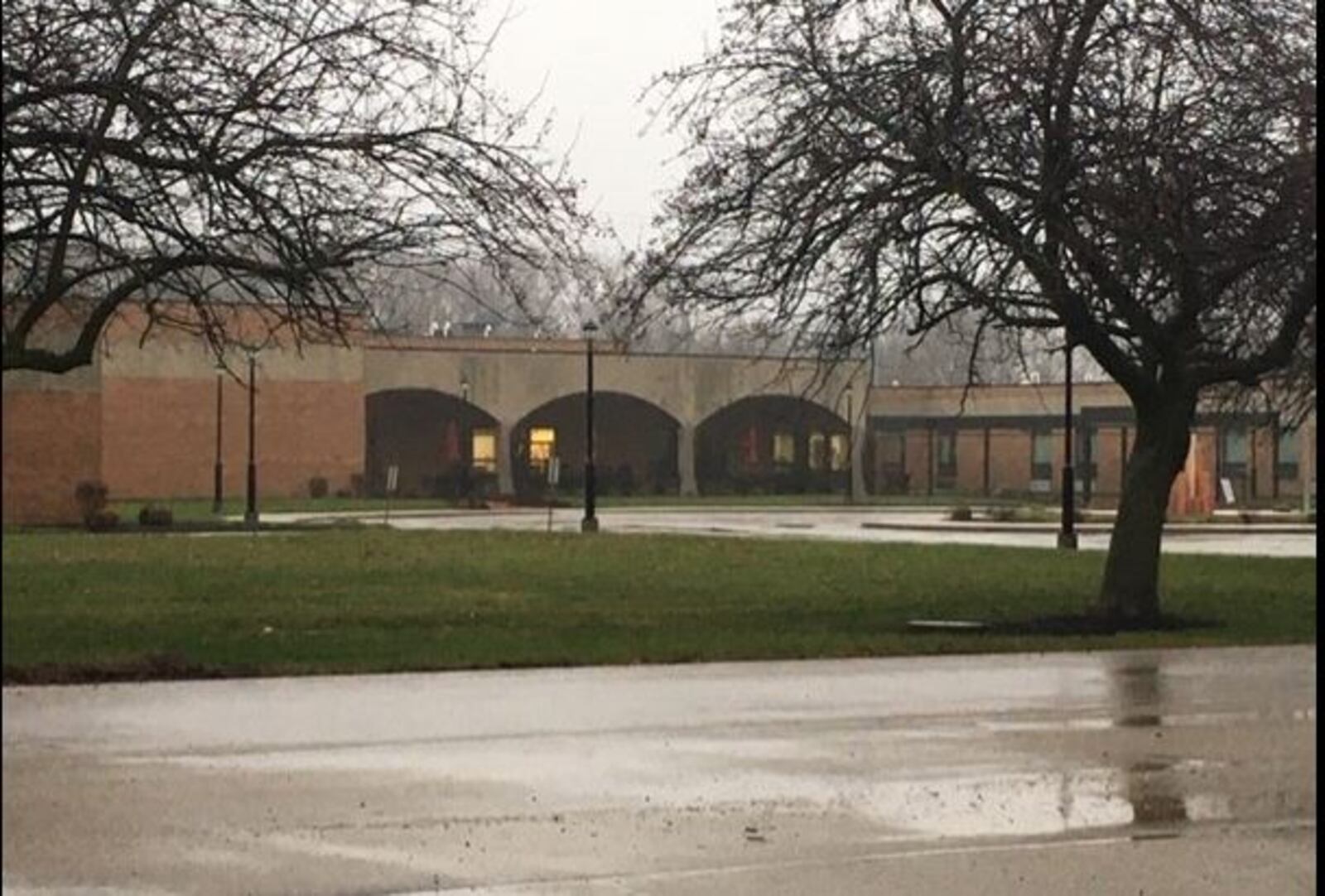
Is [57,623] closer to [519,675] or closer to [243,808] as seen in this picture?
[519,675]

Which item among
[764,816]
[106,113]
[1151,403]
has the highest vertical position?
[106,113]

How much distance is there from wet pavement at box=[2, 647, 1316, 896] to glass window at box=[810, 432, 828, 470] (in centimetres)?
7070

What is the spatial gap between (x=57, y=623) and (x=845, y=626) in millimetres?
7564

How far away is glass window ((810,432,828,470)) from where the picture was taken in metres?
88.4

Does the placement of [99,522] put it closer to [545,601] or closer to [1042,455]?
[545,601]

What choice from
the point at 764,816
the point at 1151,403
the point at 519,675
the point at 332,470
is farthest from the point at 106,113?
the point at 332,470

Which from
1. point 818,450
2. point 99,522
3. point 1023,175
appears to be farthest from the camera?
point 818,450

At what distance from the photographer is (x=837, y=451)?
89562 millimetres

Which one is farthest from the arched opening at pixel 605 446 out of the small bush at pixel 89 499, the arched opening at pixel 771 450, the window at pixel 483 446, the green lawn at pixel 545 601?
the green lawn at pixel 545 601

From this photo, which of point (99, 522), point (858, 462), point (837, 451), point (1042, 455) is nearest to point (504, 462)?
point (858, 462)

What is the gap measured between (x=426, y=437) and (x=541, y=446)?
14.3 feet

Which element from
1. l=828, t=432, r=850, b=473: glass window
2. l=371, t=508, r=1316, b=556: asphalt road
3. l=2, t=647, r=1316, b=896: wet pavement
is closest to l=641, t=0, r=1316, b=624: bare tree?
l=2, t=647, r=1316, b=896: wet pavement

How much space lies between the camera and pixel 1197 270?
20516 mm

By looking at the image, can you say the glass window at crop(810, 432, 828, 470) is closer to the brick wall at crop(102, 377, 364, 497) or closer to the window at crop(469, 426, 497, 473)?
the window at crop(469, 426, 497, 473)
